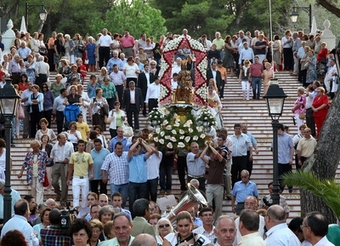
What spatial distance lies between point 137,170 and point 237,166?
2.92m

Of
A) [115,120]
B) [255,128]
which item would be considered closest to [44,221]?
[115,120]

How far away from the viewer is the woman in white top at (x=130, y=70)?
33.1 meters

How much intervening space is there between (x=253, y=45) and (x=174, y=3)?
33220 millimetres

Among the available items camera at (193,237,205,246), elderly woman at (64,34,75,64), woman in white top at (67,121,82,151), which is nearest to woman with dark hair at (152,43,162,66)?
elderly woman at (64,34,75,64)

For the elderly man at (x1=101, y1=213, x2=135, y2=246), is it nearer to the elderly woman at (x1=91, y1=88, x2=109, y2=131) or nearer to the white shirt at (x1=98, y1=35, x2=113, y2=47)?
the elderly woman at (x1=91, y1=88, x2=109, y2=131)

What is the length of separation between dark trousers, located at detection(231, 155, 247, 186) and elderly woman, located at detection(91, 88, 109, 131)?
492 cm

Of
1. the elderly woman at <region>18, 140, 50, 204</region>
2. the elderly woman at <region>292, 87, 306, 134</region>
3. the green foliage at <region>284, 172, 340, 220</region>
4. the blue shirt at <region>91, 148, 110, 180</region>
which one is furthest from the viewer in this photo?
the elderly woman at <region>292, 87, 306, 134</region>

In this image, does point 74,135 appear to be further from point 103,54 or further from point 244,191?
point 103,54

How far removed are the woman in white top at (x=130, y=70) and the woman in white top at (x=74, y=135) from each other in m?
6.23

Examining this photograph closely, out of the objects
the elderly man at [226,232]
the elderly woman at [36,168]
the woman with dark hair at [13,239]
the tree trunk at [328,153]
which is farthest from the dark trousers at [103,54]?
the woman with dark hair at [13,239]

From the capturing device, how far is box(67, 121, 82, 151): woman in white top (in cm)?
2697

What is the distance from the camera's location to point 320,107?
2875cm

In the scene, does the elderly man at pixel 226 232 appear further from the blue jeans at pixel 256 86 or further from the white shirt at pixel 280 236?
the blue jeans at pixel 256 86

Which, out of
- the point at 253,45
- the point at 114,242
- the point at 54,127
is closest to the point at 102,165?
the point at 54,127
